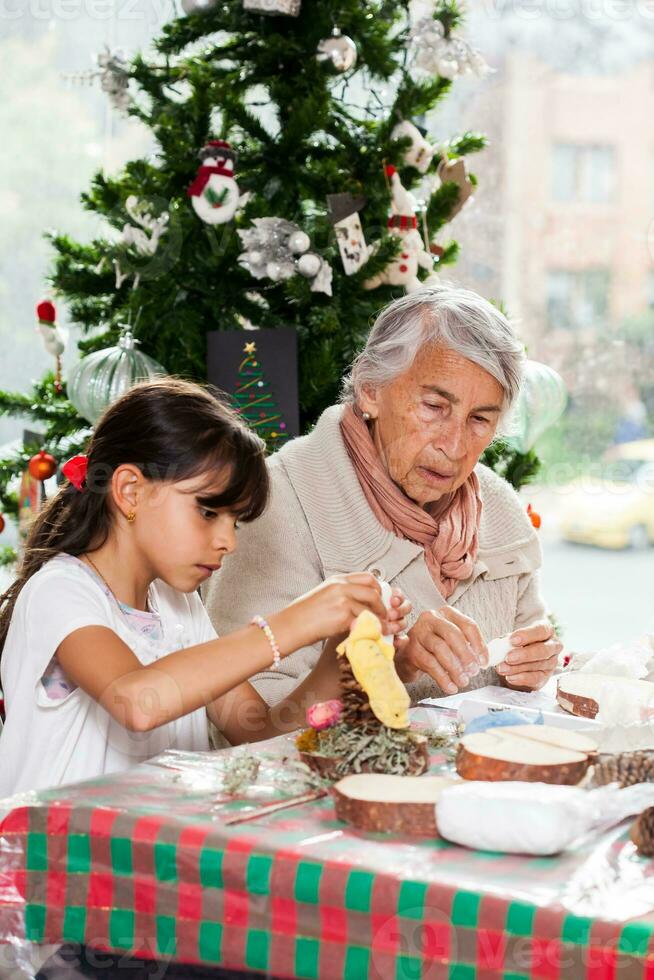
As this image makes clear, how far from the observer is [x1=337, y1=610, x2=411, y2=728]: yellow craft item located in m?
1.30

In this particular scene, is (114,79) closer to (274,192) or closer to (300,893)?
(274,192)

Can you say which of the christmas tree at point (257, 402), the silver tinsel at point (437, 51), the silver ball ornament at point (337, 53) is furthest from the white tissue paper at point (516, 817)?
the silver tinsel at point (437, 51)

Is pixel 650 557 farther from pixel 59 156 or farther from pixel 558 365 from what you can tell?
pixel 59 156

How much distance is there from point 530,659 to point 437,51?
1631mm

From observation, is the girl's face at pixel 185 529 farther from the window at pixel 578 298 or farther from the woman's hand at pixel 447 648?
the window at pixel 578 298

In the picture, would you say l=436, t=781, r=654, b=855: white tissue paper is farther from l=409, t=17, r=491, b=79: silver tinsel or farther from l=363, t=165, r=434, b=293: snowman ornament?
l=409, t=17, r=491, b=79: silver tinsel

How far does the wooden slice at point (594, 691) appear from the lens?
5.31 ft

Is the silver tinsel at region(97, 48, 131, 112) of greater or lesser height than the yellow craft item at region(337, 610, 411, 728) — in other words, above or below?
above

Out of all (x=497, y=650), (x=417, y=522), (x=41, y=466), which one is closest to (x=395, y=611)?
(x=497, y=650)

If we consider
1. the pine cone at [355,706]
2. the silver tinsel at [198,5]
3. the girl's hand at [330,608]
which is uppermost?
the silver tinsel at [198,5]

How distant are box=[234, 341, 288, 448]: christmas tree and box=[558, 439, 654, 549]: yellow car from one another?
5.56 feet

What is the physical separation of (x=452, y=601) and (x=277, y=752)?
86cm

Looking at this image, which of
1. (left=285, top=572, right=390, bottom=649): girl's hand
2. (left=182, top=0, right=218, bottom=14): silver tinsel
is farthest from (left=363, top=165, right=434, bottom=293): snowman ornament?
(left=285, top=572, right=390, bottom=649): girl's hand

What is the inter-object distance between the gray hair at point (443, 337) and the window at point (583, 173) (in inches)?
87.3
